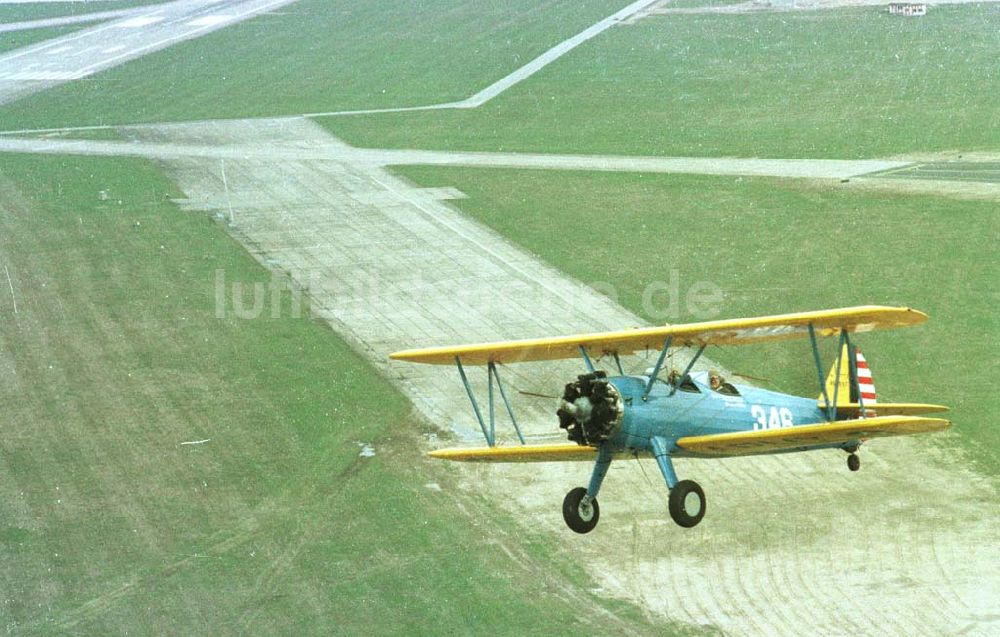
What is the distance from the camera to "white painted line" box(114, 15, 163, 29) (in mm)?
148988

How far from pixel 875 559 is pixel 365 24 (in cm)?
10928

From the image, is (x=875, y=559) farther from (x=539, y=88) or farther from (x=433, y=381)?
(x=539, y=88)

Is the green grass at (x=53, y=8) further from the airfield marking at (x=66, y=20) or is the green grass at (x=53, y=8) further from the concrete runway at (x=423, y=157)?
the concrete runway at (x=423, y=157)

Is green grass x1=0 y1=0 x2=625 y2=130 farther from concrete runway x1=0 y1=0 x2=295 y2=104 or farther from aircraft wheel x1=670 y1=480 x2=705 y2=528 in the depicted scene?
aircraft wheel x1=670 y1=480 x2=705 y2=528

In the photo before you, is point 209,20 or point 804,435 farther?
point 209,20

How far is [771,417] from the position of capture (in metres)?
32.6

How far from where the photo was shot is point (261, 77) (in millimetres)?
121250

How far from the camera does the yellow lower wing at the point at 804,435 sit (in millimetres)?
28141

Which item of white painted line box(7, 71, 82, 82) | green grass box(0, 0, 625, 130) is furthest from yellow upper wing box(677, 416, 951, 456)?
white painted line box(7, 71, 82, 82)

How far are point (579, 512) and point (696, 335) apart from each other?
457cm

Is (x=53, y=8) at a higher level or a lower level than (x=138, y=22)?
lower

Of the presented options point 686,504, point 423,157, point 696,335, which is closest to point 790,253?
point 423,157

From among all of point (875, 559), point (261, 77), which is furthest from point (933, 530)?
point (261, 77)

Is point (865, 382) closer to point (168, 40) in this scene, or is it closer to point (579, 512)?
point (579, 512)
